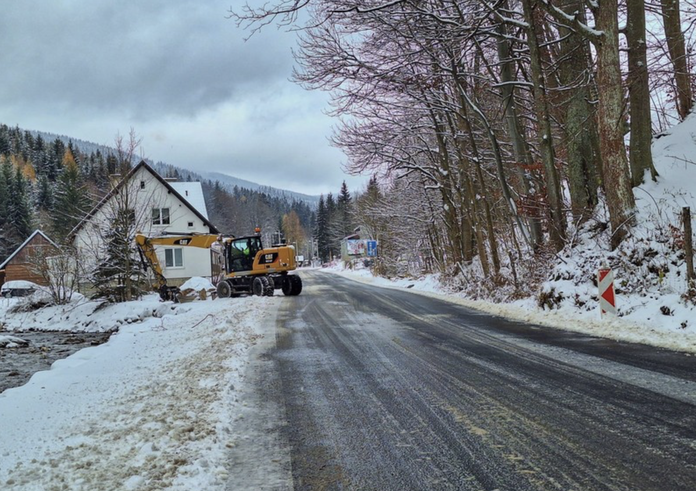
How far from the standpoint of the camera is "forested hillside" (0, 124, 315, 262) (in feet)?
74.1

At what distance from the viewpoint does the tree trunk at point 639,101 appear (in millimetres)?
10586

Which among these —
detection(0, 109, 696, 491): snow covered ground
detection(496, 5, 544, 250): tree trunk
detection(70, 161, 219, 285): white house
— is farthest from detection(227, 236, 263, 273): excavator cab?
detection(496, 5, 544, 250): tree trunk

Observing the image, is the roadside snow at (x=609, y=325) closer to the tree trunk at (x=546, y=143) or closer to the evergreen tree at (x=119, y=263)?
the tree trunk at (x=546, y=143)

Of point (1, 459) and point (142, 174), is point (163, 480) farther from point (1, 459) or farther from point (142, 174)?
point (142, 174)

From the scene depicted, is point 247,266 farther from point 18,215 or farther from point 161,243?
point 18,215

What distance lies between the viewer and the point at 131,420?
4.48 m

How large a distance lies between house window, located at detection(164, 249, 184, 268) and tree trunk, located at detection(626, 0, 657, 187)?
34.4 metres

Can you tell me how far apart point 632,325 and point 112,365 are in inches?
351

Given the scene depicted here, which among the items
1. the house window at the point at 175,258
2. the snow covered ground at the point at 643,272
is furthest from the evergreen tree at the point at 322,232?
the snow covered ground at the point at 643,272

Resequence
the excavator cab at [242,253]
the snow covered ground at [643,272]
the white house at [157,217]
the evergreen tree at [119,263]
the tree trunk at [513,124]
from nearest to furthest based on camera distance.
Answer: the snow covered ground at [643,272], the tree trunk at [513,124], the evergreen tree at [119,263], the white house at [157,217], the excavator cab at [242,253]

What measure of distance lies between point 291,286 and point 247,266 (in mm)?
2318

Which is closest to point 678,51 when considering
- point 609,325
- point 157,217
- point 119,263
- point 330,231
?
point 609,325

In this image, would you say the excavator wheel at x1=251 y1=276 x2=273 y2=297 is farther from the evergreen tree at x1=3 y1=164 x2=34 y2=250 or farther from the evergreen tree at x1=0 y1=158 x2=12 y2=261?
the evergreen tree at x1=3 y1=164 x2=34 y2=250

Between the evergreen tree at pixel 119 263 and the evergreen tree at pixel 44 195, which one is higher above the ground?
the evergreen tree at pixel 44 195
